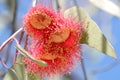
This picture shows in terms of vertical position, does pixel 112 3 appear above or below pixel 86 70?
above

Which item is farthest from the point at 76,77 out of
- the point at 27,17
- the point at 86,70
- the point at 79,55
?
the point at 27,17

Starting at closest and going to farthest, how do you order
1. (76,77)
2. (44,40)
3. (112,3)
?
(44,40) → (112,3) → (76,77)

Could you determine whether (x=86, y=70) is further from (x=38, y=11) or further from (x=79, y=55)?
(x=38, y=11)

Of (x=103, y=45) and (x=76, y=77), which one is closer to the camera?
(x=103, y=45)
